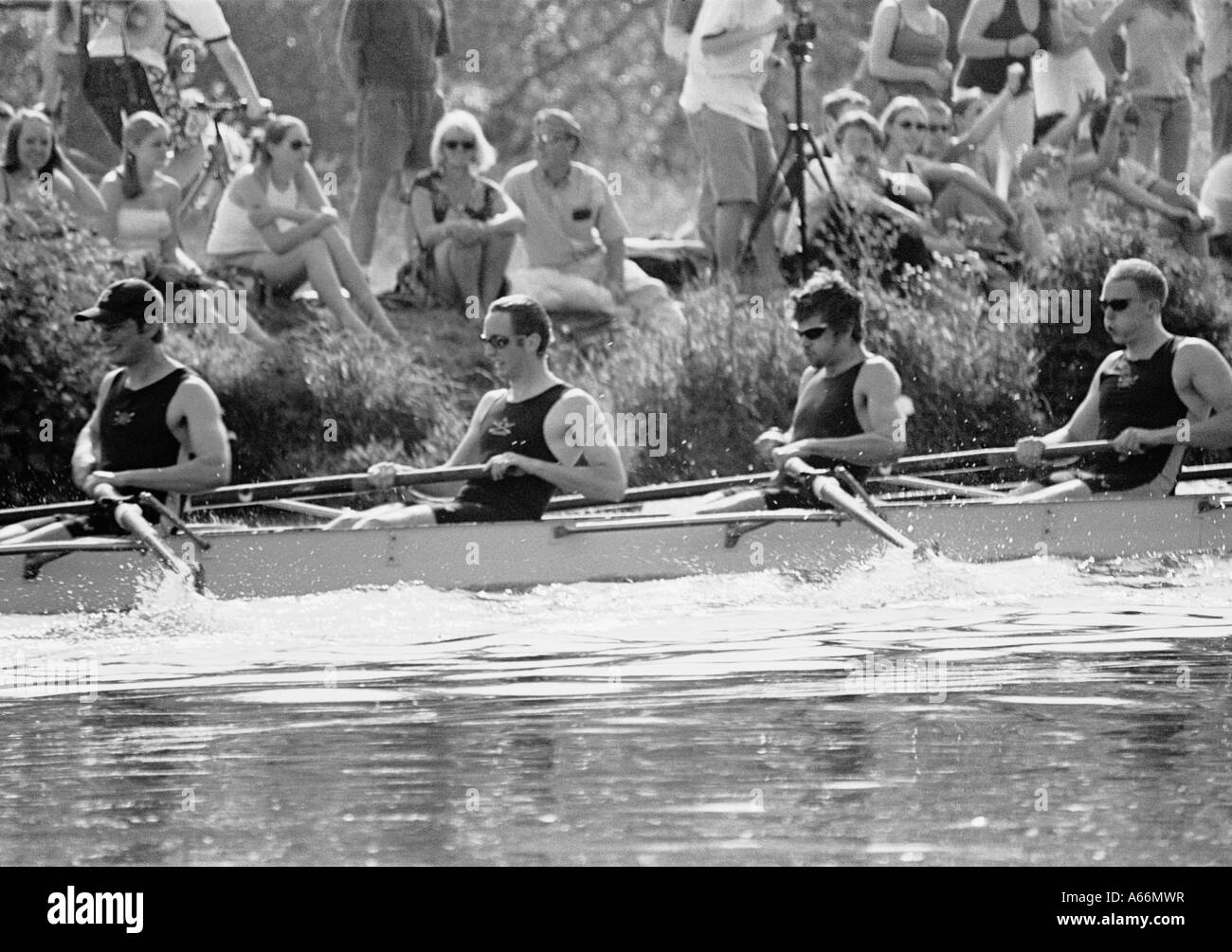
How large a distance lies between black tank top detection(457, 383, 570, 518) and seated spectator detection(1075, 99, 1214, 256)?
7405 millimetres

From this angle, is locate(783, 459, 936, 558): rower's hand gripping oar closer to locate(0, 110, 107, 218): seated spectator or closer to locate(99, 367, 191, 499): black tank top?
locate(99, 367, 191, 499): black tank top

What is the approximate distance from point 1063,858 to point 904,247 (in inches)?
420

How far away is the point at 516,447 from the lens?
11734 mm

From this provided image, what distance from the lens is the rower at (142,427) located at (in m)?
11.5

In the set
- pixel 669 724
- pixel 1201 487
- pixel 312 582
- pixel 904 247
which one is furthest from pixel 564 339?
pixel 669 724

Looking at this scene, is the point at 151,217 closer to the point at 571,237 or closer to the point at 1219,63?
the point at 571,237

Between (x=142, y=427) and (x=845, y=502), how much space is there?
3.06m

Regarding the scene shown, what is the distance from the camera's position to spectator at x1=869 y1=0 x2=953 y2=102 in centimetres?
1769

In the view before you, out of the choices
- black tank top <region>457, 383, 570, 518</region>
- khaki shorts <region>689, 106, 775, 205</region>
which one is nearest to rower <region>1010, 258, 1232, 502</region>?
black tank top <region>457, 383, 570, 518</region>

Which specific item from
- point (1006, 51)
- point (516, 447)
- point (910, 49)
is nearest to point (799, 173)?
point (910, 49)

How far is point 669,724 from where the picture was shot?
8516mm

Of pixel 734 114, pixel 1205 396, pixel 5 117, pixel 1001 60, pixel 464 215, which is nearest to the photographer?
pixel 1205 396

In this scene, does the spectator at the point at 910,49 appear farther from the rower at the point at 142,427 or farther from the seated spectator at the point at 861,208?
the rower at the point at 142,427

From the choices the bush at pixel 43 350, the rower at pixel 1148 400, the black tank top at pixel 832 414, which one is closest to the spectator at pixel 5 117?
the bush at pixel 43 350
